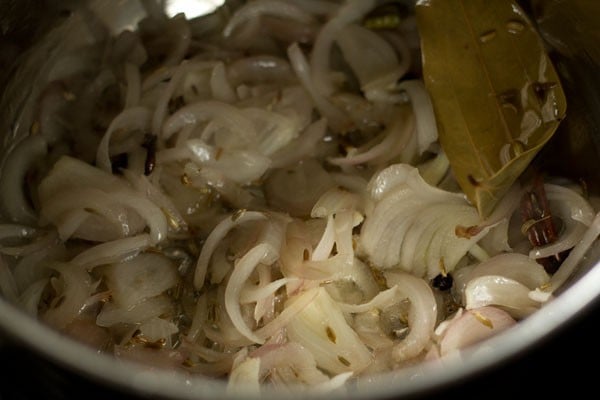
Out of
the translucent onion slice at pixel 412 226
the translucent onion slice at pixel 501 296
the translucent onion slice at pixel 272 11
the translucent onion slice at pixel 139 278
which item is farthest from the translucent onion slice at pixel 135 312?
the translucent onion slice at pixel 272 11

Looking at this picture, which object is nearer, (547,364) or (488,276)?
(547,364)

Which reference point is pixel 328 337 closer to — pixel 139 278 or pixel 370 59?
pixel 139 278

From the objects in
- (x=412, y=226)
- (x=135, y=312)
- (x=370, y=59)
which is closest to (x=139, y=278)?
(x=135, y=312)

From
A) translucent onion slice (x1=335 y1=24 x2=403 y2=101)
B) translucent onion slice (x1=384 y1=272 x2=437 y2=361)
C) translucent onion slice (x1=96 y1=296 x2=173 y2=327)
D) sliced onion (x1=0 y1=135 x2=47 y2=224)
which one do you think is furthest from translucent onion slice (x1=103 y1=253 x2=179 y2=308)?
translucent onion slice (x1=335 y1=24 x2=403 y2=101)

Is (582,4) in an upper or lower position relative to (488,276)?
upper

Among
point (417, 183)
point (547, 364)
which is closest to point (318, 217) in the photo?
point (417, 183)

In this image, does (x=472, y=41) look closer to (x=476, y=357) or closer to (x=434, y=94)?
(x=434, y=94)

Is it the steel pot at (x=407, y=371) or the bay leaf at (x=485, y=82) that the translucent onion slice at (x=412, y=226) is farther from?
the steel pot at (x=407, y=371)
